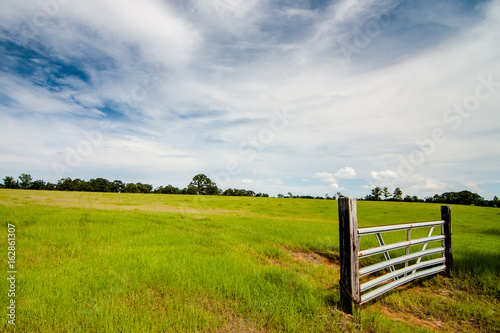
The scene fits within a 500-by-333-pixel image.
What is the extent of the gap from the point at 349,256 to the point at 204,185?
98.9m

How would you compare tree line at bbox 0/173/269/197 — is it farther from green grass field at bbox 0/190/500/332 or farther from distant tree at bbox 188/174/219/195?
green grass field at bbox 0/190/500/332

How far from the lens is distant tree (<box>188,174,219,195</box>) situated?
9976 centimetres

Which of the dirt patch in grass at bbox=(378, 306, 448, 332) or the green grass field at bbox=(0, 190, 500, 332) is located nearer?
the green grass field at bbox=(0, 190, 500, 332)

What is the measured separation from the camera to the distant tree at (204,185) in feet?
327

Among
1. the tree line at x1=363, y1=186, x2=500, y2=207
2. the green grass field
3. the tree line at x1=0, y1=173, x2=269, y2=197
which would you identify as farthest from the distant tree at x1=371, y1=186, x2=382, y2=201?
the green grass field

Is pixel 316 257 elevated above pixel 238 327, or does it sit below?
below

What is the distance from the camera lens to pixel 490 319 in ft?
17.2

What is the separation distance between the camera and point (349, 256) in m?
5.06

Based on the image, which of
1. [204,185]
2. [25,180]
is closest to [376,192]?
[204,185]

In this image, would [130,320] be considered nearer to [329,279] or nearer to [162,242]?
[329,279]

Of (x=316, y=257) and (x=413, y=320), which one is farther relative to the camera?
(x=316, y=257)

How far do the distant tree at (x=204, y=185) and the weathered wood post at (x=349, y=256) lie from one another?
96563 millimetres

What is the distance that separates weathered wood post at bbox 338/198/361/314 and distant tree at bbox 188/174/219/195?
96563mm

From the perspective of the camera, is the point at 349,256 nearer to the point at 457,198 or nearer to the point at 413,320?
the point at 413,320
